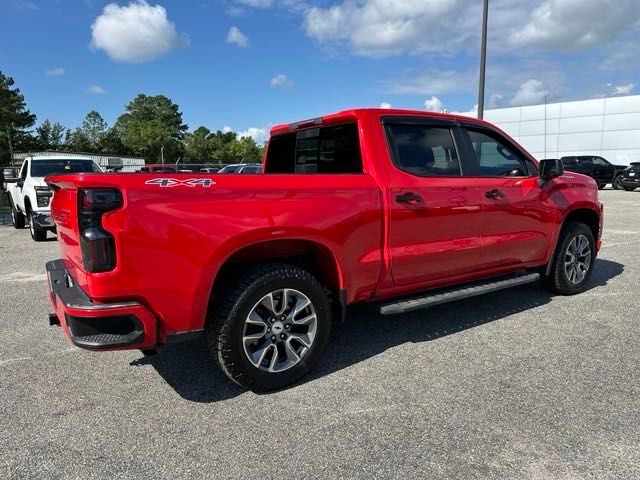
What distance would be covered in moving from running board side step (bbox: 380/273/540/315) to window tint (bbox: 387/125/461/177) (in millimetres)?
991

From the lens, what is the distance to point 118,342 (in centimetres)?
275

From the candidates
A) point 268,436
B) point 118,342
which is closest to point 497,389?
point 268,436

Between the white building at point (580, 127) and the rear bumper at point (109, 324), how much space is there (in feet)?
116

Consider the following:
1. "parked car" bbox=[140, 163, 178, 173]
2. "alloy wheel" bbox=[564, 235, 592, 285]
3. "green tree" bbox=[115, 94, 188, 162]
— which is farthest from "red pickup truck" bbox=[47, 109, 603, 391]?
"green tree" bbox=[115, 94, 188, 162]

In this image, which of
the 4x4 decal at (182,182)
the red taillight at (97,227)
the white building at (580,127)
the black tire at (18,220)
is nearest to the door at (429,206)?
the 4x4 decal at (182,182)

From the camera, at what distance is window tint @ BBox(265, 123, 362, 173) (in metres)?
3.92

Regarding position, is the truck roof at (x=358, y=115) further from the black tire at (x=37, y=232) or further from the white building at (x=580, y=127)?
the white building at (x=580, y=127)

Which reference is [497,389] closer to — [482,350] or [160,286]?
[482,350]

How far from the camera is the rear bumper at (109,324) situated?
272cm

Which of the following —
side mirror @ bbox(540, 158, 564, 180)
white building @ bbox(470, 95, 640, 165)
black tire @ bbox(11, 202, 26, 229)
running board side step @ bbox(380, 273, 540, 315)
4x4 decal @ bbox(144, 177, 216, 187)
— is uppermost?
white building @ bbox(470, 95, 640, 165)

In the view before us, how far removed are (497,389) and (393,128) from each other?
2.08 meters

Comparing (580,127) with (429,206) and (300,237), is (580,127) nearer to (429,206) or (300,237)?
(429,206)

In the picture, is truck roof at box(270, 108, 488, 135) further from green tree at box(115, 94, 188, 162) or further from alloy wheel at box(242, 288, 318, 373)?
green tree at box(115, 94, 188, 162)

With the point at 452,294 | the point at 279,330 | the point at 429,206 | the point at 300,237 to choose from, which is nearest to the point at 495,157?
the point at 429,206
